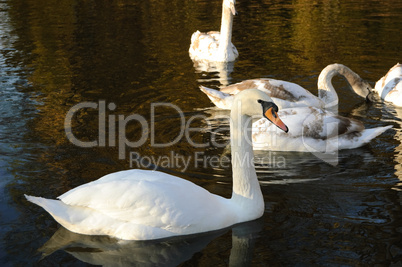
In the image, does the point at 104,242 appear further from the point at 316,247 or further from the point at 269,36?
the point at 269,36

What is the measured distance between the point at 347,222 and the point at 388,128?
2813mm

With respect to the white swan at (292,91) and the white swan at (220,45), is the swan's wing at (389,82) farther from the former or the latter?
the white swan at (220,45)

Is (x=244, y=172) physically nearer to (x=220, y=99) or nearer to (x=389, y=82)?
(x=220, y=99)

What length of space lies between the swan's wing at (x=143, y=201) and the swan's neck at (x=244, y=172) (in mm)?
521

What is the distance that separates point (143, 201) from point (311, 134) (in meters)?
3.50

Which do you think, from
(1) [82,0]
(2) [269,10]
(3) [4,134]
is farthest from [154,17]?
(3) [4,134]

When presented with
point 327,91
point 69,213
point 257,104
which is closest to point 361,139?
point 327,91

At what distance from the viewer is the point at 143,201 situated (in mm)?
5738

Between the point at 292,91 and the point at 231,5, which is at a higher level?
the point at 231,5

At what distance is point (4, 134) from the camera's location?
9242 mm

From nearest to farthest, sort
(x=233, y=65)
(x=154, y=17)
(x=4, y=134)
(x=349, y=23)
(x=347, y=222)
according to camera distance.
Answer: (x=347, y=222), (x=4, y=134), (x=233, y=65), (x=349, y=23), (x=154, y=17)

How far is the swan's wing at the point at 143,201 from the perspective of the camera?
18.9 ft

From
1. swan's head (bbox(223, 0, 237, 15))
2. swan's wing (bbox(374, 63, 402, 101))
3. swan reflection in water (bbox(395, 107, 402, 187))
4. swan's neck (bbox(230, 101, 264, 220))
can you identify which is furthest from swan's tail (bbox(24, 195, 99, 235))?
swan's head (bbox(223, 0, 237, 15))

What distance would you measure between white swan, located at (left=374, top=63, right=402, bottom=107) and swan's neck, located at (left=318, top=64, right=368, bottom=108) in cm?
41
